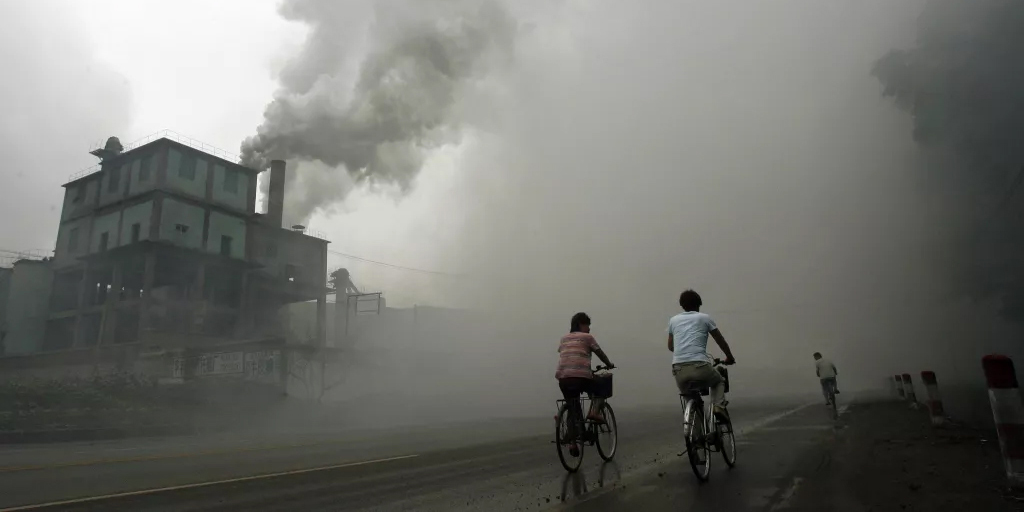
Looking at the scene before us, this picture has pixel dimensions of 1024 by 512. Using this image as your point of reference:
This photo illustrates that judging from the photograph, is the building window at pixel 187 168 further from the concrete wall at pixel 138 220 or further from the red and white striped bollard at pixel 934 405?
the red and white striped bollard at pixel 934 405

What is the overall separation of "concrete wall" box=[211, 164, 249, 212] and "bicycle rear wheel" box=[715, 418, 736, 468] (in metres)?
45.1

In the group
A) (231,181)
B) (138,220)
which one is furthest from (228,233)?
(138,220)

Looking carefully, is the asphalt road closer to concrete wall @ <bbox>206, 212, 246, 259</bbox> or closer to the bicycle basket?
the bicycle basket

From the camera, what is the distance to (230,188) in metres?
44.8

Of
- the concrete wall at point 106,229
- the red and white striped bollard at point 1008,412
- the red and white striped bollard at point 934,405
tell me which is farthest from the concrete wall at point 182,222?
the red and white striped bollard at point 1008,412

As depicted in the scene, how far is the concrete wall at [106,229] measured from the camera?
4306 centimetres

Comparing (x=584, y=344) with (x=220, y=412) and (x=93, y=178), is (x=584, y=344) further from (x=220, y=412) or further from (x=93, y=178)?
(x=93, y=178)

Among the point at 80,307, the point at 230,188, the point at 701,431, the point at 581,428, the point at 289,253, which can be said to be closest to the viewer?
the point at 701,431

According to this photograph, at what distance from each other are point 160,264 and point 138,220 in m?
3.41

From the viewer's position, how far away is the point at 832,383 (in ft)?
44.7

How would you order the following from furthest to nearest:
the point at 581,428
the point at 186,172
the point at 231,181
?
the point at 231,181, the point at 186,172, the point at 581,428

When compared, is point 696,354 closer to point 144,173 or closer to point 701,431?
point 701,431

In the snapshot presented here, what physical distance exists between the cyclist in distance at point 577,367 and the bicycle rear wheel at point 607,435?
0.19m

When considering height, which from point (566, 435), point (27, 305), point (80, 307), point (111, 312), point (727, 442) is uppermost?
point (27, 305)
